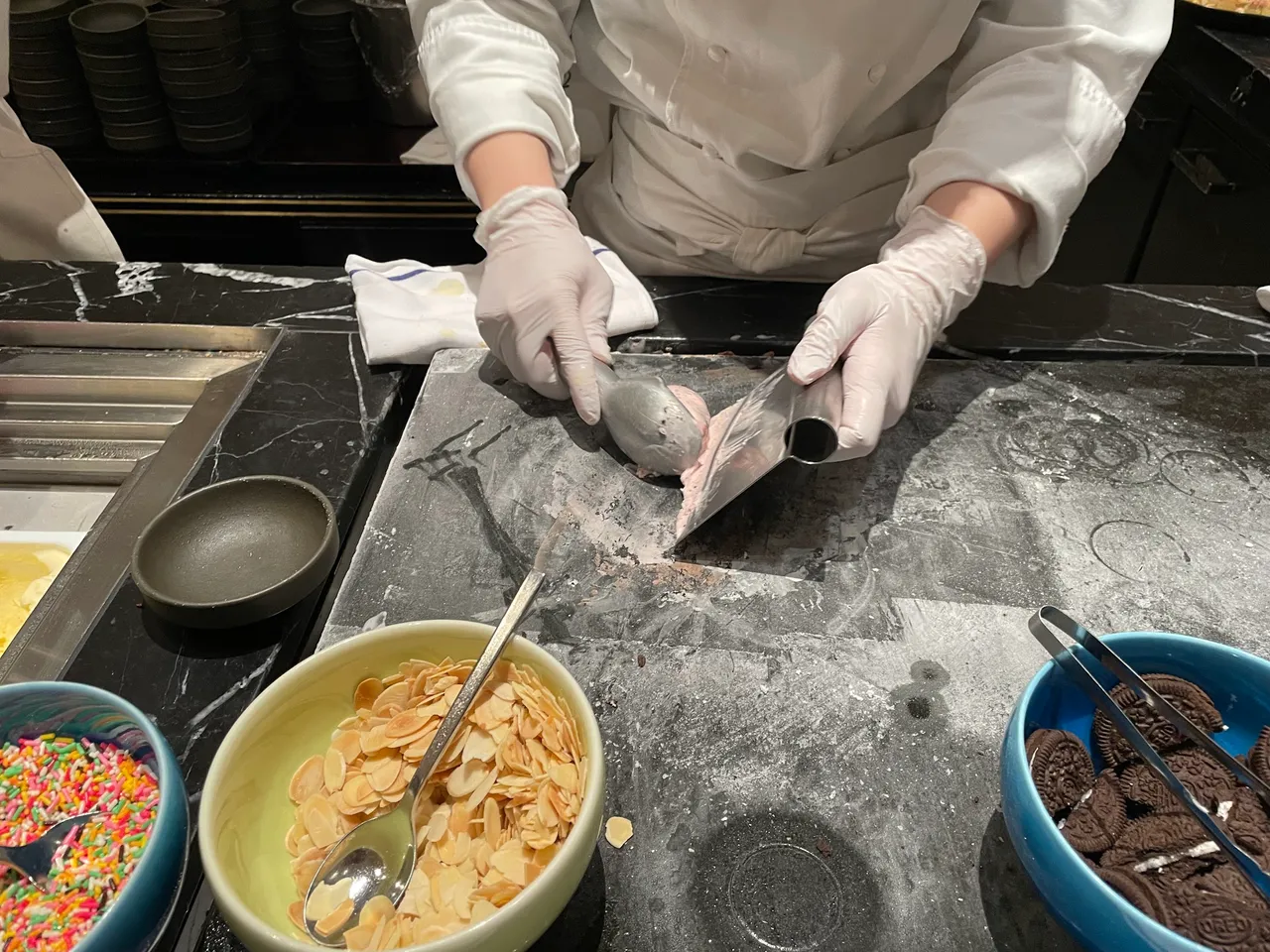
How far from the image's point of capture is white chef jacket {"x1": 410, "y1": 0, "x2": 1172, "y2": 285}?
3.22 feet

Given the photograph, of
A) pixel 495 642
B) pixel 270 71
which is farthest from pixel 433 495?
pixel 270 71

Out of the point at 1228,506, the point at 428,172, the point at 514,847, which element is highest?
the point at 514,847

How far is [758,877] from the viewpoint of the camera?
1.91 feet

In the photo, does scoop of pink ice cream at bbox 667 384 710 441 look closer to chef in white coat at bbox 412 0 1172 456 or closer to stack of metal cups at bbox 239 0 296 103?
chef in white coat at bbox 412 0 1172 456

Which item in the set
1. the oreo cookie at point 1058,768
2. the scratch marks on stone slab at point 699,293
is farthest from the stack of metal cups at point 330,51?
the oreo cookie at point 1058,768

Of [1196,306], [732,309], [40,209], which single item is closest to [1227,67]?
[1196,306]

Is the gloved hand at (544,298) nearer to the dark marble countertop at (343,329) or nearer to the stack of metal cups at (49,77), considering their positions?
the dark marble countertop at (343,329)

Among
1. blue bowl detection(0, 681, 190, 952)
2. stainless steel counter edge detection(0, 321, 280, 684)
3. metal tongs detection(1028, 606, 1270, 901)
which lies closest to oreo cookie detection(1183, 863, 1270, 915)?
metal tongs detection(1028, 606, 1270, 901)

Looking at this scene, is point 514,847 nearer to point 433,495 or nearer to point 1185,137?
point 433,495

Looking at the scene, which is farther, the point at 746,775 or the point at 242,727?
the point at 746,775

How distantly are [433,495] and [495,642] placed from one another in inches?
13.3

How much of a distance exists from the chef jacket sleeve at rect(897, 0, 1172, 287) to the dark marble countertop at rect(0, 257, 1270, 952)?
0.57 ft

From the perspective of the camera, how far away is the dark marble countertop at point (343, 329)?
90 cm

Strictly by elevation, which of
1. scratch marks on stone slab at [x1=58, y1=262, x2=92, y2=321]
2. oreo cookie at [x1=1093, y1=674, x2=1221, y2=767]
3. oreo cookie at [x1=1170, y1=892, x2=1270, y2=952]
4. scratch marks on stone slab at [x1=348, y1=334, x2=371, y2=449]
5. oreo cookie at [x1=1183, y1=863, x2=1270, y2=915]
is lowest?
scratch marks on stone slab at [x1=348, y1=334, x2=371, y2=449]
